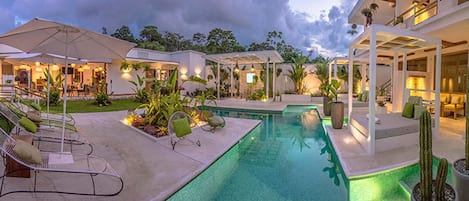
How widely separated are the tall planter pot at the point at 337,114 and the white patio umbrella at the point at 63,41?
300 inches

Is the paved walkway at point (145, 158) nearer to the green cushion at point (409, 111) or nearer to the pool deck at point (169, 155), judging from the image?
the pool deck at point (169, 155)

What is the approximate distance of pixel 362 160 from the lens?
645 cm

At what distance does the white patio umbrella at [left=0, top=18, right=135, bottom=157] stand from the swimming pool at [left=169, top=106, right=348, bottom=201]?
11.1ft

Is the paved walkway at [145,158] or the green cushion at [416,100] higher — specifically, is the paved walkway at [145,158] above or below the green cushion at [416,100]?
below

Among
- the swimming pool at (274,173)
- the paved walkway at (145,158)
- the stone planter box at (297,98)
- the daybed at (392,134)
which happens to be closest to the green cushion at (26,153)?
the paved walkway at (145,158)

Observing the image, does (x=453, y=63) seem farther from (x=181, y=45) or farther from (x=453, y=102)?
(x=181, y=45)

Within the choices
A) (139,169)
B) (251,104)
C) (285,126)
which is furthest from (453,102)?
(139,169)

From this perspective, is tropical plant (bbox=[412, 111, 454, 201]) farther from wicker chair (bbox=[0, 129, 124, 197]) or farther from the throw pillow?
the throw pillow

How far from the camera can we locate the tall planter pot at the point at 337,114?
10242 mm

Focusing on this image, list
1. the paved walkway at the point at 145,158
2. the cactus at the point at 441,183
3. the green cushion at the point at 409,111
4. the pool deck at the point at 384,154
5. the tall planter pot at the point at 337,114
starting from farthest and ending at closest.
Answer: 1. the tall planter pot at the point at 337,114
2. the green cushion at the point at 409,111
3. the pool deck at the point at 384,154
4. the paved walkway at the point at 145,158
5. the cactus at the point at 441,183

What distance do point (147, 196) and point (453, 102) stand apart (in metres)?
13.4

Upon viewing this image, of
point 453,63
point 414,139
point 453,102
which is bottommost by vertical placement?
point 414,139

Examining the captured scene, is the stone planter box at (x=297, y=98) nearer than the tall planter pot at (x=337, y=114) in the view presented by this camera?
No

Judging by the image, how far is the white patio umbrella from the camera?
196 inches
